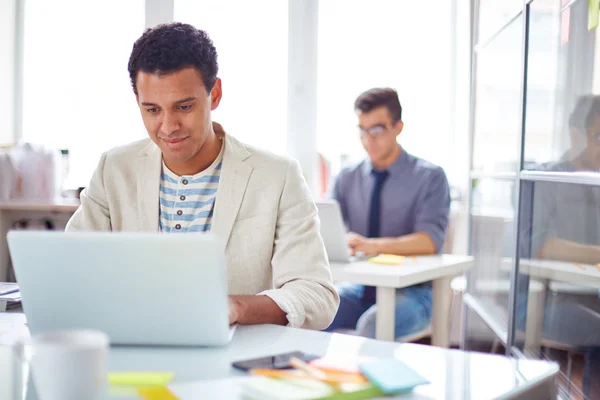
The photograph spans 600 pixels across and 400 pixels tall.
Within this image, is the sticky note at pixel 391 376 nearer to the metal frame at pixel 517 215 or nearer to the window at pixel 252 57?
the metal frame at pixel 517 215

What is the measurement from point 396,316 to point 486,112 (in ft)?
3.97

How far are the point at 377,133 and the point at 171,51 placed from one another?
1778mm

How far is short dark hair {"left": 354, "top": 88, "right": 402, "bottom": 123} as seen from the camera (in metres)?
3.21

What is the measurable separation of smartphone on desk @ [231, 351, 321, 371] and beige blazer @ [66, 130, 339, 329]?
0.48m

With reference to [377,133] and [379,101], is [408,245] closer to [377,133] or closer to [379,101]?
[377,133]

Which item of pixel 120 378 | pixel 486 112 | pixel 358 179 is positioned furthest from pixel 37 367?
pixel 486 112

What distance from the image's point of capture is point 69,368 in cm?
72

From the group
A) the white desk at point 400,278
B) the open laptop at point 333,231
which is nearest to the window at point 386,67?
the white desk at point 400,278

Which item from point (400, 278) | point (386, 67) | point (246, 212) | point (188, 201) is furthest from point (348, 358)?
point (386, 67)

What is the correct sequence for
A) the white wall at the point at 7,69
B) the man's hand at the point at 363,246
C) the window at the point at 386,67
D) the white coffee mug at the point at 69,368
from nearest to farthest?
the white coffee mug at the point at 69,368
the man's hand at the point at 363,246
the window at the point at 386,67
the white wall at the point at 7,69

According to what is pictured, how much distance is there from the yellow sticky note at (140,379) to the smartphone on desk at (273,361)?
118 millimetres

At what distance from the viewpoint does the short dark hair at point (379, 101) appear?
321 centimetres

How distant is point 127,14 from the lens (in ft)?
14.5

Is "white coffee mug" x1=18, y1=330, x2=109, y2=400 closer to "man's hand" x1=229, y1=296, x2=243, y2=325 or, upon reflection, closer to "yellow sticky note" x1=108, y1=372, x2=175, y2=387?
"yellow sticky note" x1=108, y1=372, x2=175, y2=387
